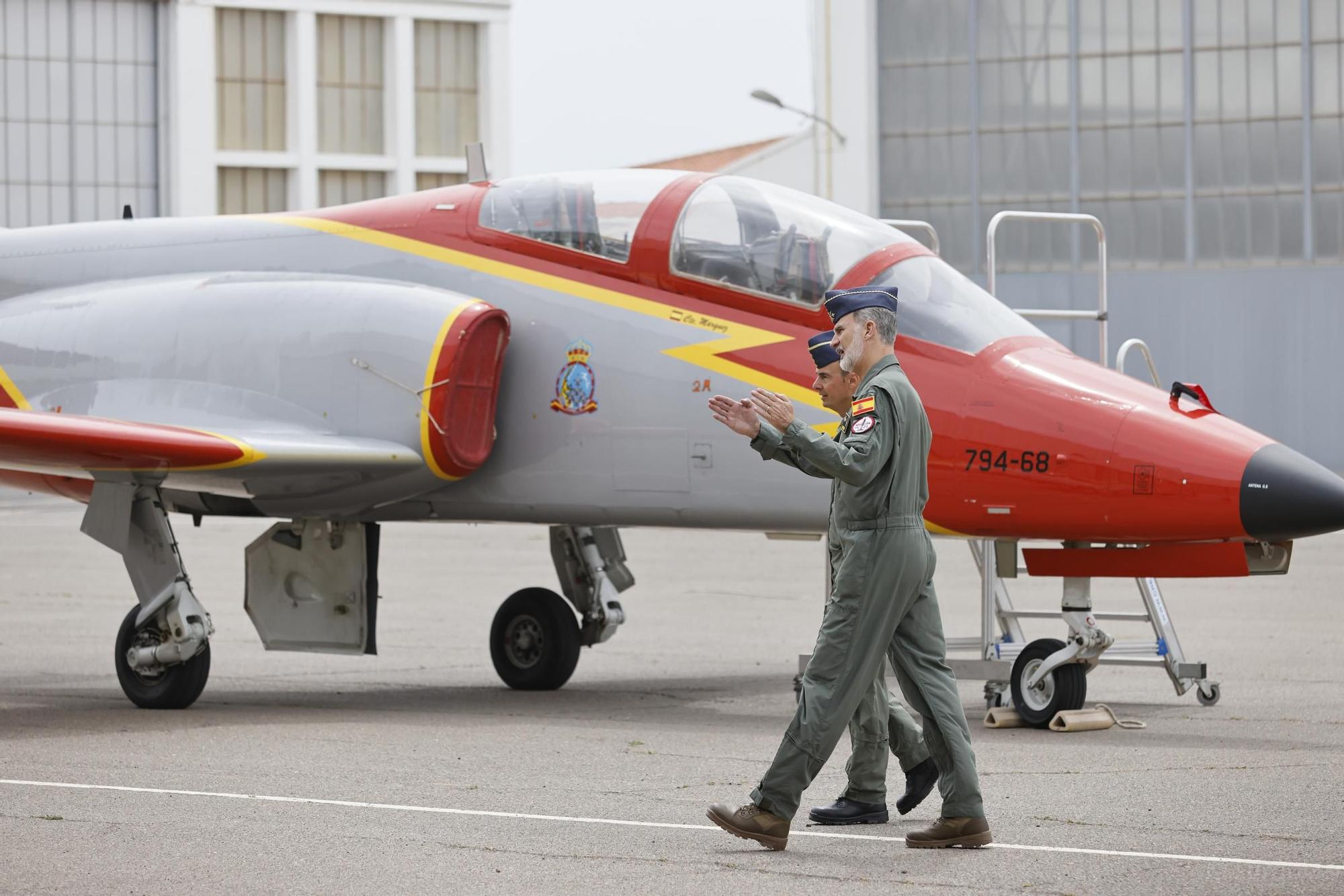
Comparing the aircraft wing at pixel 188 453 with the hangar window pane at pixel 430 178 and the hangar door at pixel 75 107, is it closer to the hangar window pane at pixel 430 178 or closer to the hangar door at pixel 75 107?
the hangar door at pixel 75 107

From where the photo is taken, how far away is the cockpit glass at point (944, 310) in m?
9.59

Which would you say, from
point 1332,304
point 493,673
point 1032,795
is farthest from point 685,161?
point 1032,795

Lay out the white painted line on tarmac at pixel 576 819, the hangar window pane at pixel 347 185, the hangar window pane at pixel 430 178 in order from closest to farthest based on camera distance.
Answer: the white painted line on tarmac at pixel 576 819 < the hangar window pane at pixel 347 185 < the hangar window pane at pixel 430 178

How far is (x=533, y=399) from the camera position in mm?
10562

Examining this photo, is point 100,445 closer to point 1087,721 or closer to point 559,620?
point 559,620

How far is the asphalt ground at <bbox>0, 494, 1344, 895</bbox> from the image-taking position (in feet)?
20.0

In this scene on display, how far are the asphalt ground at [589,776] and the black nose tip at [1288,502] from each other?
1.06 m

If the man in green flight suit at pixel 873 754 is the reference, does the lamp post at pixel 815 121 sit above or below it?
above

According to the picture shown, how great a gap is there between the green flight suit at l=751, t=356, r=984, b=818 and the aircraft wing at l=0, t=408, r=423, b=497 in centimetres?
442

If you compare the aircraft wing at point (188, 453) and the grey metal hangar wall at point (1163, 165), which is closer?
the aircraft wing at point (188, 453)

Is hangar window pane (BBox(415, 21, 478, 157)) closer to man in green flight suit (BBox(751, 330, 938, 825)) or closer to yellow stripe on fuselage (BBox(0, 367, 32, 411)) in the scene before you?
yellow stripe on fuselage (BBox(0, 367, 32, 411))

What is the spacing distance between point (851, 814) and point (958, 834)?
2.06 feet

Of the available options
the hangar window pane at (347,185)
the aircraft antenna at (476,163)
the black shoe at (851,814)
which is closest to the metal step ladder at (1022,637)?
the black shoe at (851,814)

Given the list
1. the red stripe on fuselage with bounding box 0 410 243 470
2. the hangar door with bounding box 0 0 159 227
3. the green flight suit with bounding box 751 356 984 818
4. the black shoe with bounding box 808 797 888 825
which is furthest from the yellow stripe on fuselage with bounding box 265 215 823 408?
the hangar door with bounding box 0 0 159 227
